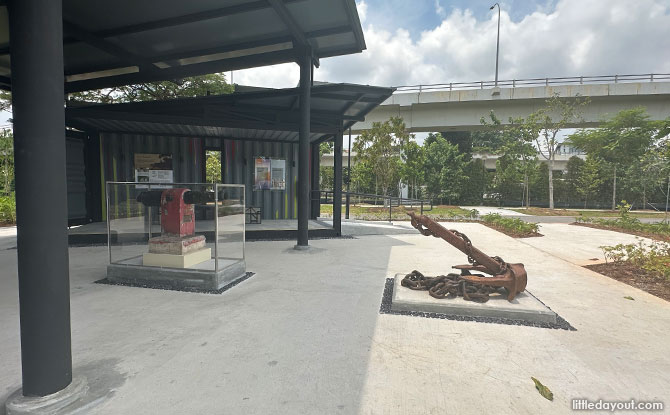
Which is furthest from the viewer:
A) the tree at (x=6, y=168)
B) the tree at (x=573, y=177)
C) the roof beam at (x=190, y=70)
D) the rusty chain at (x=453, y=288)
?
the tree at (x=573, y=177)

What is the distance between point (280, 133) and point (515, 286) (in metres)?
8.17

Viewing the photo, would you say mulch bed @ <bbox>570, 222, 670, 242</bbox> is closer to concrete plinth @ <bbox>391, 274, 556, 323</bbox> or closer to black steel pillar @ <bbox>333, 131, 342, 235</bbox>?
concrete plinth @ <bbox>391, 274, 556, 323</bbox>

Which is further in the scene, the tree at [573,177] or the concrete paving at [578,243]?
the tree at [573,177]

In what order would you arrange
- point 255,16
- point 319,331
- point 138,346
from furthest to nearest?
point 255,16 < point 319,331 < point 138,346

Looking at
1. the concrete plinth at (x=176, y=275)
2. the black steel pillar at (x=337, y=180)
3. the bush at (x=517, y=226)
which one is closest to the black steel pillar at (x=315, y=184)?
the black steel pillar at (x=337, y=180)

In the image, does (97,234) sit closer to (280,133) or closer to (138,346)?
(280,133)

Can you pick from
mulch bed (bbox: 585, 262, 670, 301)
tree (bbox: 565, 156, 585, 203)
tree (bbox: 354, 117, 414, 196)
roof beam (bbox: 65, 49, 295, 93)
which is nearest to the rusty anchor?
mulch bed (bbox: 585, 262, 670, 301)

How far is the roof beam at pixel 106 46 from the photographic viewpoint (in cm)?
621

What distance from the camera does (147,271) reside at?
15.5 ft

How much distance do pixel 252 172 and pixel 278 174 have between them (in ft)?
3.06

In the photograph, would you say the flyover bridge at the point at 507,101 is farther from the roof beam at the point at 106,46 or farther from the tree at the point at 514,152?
the roof beam at the point at 106,46

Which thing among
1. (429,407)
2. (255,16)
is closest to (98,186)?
(255,16)

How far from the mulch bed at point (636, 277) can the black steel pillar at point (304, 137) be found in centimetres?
614

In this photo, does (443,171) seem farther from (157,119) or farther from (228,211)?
(228,211)
